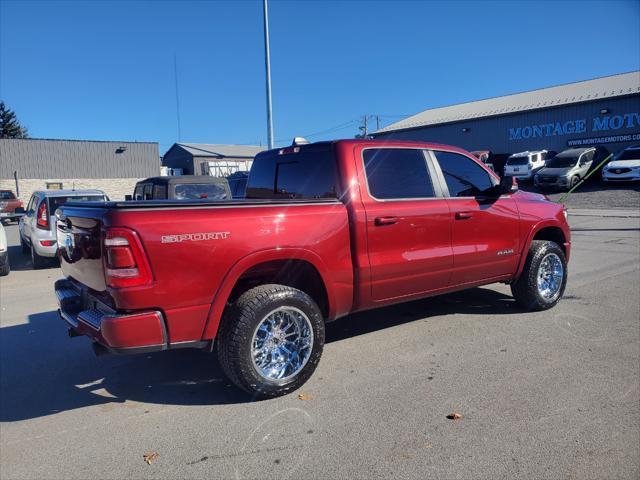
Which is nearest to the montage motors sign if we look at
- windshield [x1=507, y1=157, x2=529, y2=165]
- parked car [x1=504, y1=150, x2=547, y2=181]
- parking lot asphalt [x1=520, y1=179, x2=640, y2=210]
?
parked car [x1=504, y1=150, x2=547, y2=181]

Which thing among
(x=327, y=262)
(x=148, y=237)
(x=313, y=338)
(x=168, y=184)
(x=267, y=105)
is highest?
(x=267, y=105)

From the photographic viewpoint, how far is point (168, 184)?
10.2 m

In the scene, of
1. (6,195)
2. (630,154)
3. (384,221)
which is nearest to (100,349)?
(384,221)

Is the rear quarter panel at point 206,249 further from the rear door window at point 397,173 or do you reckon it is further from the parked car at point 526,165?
the parked car at point 526,165

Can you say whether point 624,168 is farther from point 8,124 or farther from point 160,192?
point 8,124

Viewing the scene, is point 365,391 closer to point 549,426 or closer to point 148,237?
point 549,426

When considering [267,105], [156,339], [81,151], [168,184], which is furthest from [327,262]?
[81,151]

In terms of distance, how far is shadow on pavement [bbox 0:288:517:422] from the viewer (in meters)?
3.86

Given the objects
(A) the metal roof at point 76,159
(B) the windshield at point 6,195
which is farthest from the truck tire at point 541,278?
(A) the metal roof at point 76,159

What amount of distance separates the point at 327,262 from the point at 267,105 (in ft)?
50.4

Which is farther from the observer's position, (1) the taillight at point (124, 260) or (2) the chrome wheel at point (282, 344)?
(2) the chrome wheel at point (282, 344)

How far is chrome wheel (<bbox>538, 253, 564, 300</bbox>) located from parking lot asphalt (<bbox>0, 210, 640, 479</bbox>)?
303mm

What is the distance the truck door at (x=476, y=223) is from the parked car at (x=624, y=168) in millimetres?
23053

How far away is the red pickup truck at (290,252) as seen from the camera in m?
3.27
